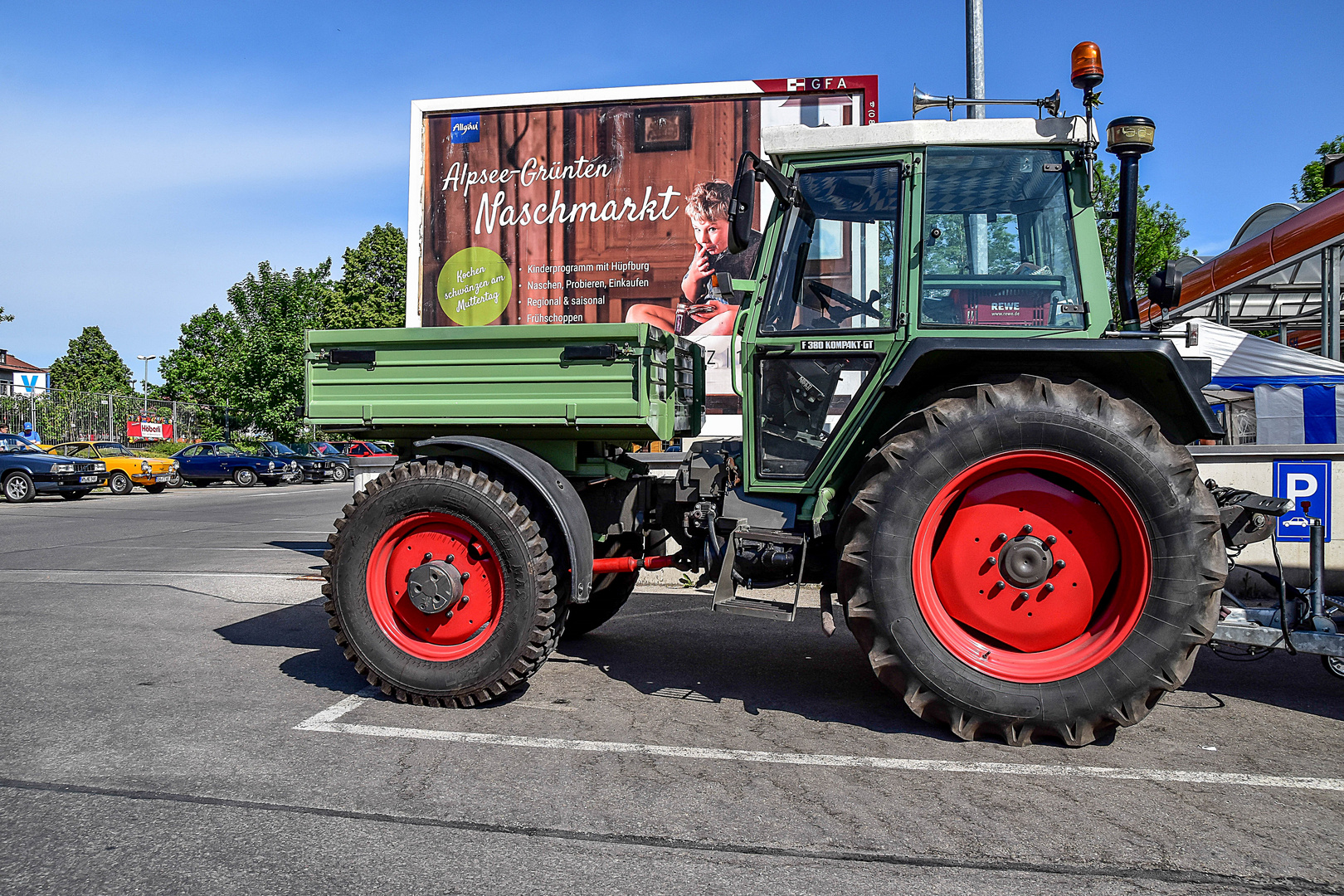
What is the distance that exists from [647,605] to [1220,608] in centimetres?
444

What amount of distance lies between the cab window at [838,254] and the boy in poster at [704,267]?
3994 mm

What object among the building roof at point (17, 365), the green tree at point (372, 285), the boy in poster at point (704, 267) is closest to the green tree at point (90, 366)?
the building roof at point (17, 365)

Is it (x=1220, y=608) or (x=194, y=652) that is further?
(x=194, y=652)

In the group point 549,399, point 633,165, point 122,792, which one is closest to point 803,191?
point 549,399

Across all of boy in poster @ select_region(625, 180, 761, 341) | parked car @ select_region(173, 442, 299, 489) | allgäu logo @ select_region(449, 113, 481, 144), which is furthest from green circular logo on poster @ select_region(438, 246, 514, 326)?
parked car @ select_region(173, 442, 299, 489)

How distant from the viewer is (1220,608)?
13.8 ft

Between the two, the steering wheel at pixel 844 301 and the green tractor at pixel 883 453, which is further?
the steering wheel at pixel 844 301

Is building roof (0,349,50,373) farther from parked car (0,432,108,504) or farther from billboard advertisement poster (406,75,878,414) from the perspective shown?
billboard advertisement poster (406,75,878,414)

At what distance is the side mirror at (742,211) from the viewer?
13.7 ft

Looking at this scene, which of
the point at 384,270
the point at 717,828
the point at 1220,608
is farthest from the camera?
the point at 384,270

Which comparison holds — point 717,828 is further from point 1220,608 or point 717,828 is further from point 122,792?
point 1220,608

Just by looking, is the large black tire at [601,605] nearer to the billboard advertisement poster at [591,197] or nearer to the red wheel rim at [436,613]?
the red wheel rim at [436,613]

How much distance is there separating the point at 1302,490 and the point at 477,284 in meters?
7.05

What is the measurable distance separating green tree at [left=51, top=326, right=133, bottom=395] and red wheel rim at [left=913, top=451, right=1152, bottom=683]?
244ft
